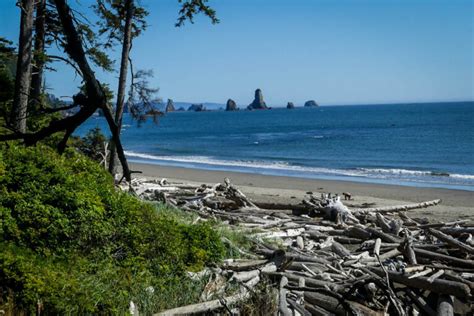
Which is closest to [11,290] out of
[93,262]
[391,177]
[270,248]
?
[93,262]

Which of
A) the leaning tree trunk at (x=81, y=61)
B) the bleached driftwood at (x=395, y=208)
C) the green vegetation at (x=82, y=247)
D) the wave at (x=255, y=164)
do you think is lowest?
the wave at (x=255, y=164)

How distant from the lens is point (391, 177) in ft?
98.2

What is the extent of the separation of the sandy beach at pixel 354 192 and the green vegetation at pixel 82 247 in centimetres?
978

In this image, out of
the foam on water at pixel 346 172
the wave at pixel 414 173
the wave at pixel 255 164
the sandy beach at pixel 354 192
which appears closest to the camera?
the sandy beach at pixel 354 192

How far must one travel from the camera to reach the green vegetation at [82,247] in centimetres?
519

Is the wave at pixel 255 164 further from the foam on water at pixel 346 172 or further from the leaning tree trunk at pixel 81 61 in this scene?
the leaning tree trunk at pixel 81 61

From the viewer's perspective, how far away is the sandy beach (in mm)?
17125

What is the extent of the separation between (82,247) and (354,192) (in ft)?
58.8

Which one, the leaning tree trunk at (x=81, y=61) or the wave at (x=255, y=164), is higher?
the leaning tree trunk at (x=81, y=61)

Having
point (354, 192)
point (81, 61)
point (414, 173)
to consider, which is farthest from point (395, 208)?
point (414, 173)

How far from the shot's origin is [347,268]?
25.1 feet

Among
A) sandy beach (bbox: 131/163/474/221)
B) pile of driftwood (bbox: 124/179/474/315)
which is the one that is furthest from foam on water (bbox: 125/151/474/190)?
pile of driftwood (bbox: 124/179/474/315)

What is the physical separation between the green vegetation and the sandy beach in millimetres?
9783

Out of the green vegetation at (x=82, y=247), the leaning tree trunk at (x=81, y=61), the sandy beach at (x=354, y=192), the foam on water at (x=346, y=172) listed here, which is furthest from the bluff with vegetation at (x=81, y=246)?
the foam on water at (x=346, y=172)
